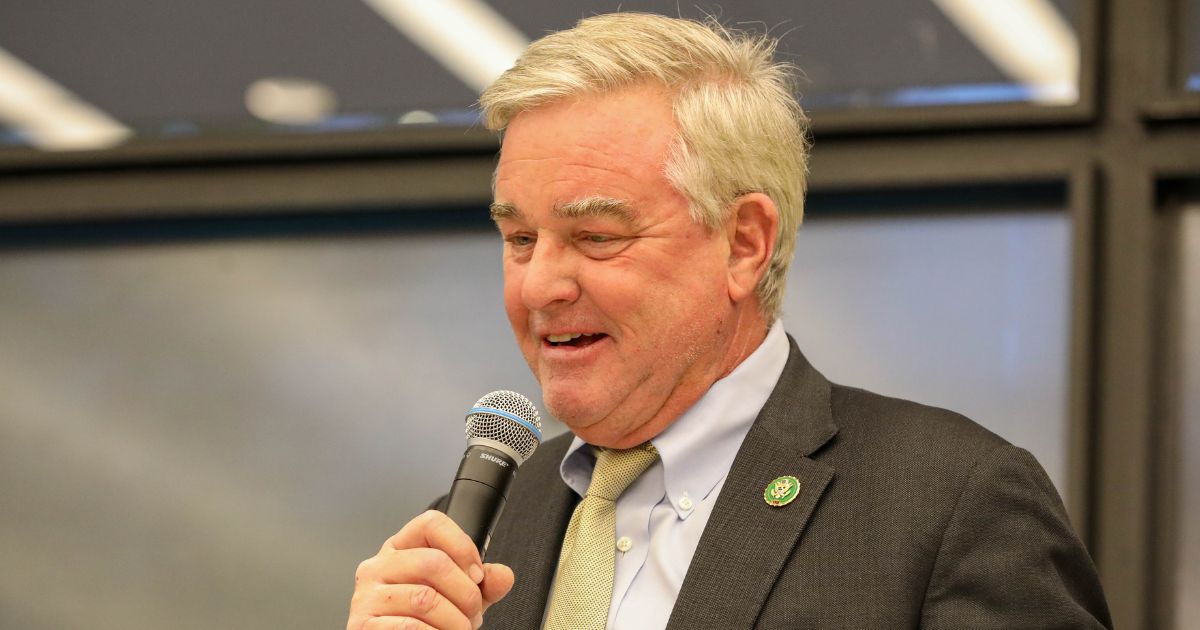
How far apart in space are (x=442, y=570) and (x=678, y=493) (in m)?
0.57

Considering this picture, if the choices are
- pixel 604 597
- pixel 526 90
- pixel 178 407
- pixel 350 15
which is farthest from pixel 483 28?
pixel 604 597

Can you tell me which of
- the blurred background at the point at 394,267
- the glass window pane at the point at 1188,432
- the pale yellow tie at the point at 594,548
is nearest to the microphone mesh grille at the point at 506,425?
the pale yellow tie at the point at 594,548

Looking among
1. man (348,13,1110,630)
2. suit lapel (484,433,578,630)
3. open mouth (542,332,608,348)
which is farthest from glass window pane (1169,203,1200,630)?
open mouth (542,332,608,348)

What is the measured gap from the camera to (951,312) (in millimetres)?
3299

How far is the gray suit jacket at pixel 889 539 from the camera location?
1.81 m

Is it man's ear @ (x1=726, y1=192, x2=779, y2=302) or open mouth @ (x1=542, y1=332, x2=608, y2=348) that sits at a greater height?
man's ear @ (x1=726, y1=192, x2=779, y2=302)

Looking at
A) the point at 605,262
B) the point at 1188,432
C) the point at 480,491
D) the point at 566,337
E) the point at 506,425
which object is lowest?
the point at 480,491

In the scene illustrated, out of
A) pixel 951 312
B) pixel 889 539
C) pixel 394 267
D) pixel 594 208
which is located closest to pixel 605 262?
pixel 594 208

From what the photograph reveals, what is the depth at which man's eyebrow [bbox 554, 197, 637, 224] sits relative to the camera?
2035mm

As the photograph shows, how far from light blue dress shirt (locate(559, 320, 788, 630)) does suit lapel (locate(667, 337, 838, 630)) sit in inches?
1.5

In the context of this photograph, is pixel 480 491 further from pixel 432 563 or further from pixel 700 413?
pixel 700 413

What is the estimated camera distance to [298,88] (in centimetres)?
367

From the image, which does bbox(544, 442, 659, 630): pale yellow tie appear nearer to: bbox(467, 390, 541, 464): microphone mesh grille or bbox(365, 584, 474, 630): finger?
bbox(467, 390, 541, 464): microphone mesh grille

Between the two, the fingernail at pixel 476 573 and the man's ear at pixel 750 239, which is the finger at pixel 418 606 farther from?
the man's ear at pixel 750 239
